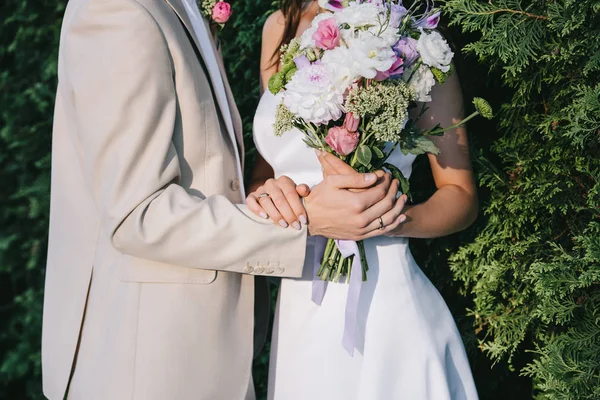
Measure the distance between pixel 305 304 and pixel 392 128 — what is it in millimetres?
823

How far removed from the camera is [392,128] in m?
2.16

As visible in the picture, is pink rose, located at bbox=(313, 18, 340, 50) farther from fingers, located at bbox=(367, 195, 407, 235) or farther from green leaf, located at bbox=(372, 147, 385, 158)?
fingers, located at bbox=(367, 195, 407, 235)

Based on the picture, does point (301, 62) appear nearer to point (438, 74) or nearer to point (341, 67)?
point (341, 67)

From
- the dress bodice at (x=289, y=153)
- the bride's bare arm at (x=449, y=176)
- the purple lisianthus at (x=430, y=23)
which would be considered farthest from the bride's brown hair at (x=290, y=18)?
the purple lisianthus at (x=430, y=23)

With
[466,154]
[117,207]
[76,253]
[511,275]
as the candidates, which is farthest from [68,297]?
[511,275]

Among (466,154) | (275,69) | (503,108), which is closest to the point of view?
(466,154)

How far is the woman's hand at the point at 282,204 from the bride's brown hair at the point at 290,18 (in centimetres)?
106

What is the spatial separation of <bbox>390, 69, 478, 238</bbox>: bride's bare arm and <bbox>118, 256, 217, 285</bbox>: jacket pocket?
30.6 inches

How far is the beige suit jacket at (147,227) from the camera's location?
224 cm

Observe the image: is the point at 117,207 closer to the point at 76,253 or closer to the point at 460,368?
the point at 76,253

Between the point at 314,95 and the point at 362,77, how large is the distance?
→ 16cm

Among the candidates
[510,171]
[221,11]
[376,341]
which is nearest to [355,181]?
[376,341]

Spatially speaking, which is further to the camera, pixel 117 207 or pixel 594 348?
pixel 594 348

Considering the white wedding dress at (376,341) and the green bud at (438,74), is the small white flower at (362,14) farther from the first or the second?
the white wedding dress at (376,341)
